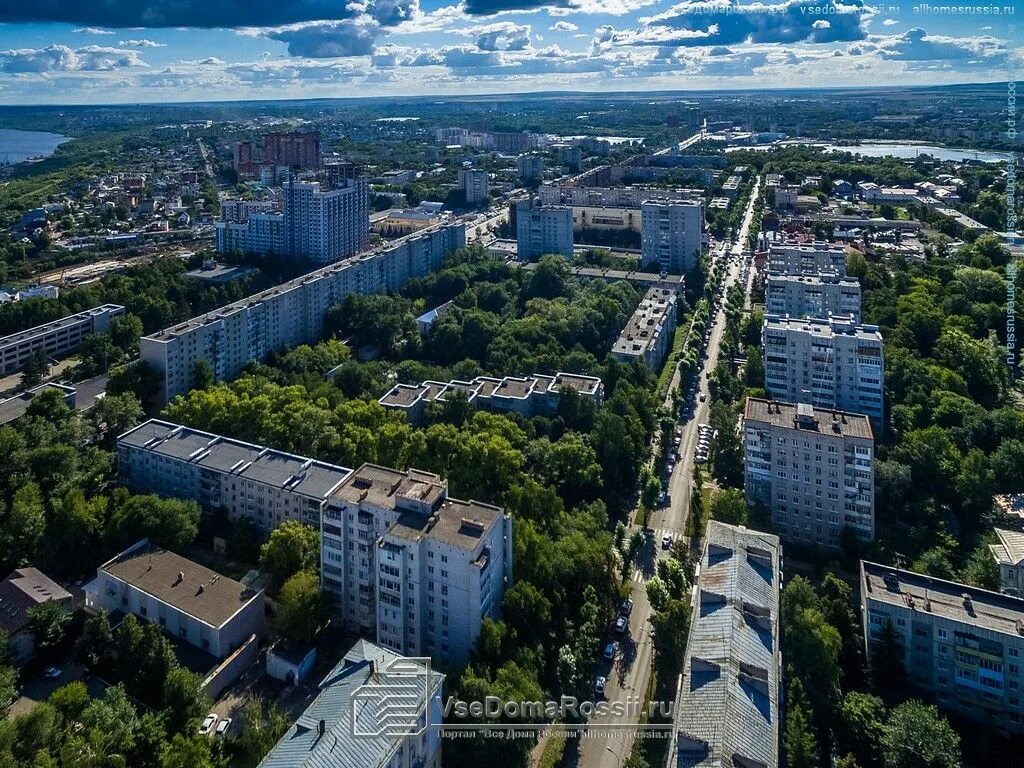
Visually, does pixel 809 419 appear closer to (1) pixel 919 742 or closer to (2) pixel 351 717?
(1) pixel 919 742

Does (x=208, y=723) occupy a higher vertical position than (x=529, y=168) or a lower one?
lower

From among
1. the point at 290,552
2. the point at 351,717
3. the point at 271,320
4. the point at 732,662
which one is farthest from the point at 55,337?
the point at 732,662

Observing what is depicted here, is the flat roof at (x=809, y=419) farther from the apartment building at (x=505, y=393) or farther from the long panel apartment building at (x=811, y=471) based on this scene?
the apartment building at (x=505, y=393)

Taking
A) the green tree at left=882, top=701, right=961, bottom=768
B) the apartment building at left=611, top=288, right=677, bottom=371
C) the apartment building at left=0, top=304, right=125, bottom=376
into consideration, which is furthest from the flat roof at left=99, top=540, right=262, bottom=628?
the apartment building at left=0, top=304, right=125, bottom=376

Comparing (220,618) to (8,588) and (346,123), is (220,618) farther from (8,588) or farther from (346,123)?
(346,123)

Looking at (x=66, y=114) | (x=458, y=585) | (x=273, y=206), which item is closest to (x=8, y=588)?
(x=458, y=585)

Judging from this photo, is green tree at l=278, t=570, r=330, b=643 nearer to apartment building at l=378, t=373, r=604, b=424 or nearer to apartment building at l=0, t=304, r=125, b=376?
apartment building at l=378, t=373, r=604, b=424
